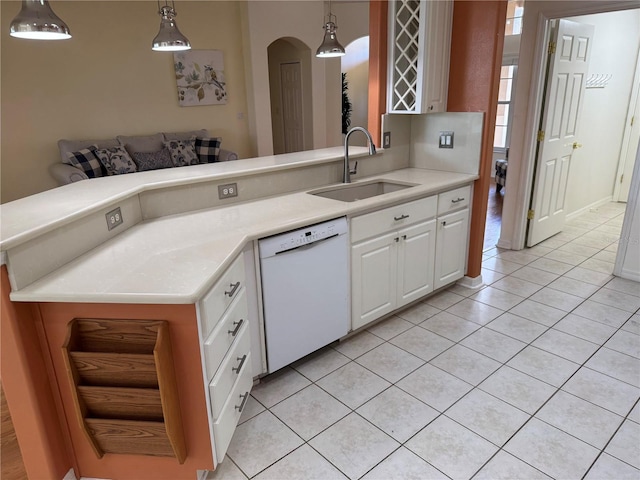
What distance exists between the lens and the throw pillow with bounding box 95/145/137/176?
5074 millimetres

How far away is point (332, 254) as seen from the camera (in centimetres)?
240

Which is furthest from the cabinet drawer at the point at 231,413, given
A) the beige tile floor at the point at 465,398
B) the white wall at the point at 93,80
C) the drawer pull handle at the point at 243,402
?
the white wall at the point at 93,80

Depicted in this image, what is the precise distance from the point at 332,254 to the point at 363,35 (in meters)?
6.13

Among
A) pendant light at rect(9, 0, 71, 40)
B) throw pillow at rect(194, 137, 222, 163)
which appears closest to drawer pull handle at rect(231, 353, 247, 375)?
pendant light at rect(9, 0, 71, 40)

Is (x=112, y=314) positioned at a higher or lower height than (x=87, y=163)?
lower

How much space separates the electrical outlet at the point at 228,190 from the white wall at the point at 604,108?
12.6 ft

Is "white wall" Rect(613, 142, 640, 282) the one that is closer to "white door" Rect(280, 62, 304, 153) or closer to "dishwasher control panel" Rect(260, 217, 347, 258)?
"dishwasher control panel" Rect(260, 217, 347, 258)

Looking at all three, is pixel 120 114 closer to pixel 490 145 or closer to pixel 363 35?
A: pixel 363 35

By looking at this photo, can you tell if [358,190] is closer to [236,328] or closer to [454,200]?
[454,200]

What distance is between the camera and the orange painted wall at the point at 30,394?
1.47m

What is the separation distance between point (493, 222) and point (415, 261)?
8.67ft

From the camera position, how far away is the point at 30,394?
1.54 metres

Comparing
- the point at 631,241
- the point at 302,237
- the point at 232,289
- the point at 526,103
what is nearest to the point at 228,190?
the point at 302,237

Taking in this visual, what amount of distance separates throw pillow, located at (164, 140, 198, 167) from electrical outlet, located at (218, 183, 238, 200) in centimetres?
343
